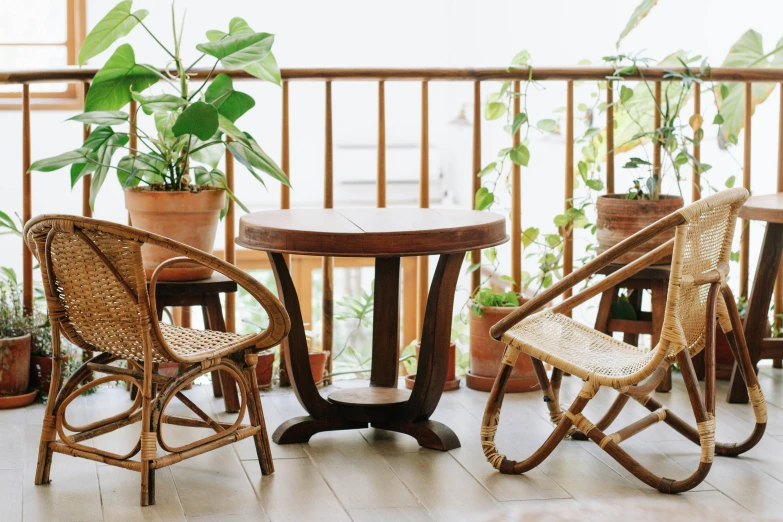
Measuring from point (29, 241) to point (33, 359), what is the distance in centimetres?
90

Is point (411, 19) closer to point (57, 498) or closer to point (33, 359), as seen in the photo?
point (33, 359)

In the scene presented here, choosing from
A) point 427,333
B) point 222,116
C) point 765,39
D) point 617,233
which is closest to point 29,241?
point 222,116

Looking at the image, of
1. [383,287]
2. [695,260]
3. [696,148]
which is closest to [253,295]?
[383,287]

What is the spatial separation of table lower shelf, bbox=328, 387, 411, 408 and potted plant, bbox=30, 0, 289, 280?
0.56m

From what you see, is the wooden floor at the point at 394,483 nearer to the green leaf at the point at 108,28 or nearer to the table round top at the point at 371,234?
the table round top at the point at 371,234

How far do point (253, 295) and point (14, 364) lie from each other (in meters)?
1.07

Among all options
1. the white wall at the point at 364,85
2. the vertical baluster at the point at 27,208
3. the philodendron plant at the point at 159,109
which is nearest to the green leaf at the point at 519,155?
the philodendron plant at the point at 159,109

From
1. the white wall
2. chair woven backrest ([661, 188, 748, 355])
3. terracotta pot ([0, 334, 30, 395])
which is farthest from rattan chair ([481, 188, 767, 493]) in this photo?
the white wall

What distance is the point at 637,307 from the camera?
3.16m

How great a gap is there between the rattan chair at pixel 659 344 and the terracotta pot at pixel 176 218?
3.07ft

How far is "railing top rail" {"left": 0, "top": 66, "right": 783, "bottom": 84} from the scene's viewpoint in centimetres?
296

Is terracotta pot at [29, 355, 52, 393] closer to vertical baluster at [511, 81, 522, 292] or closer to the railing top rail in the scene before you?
the railing top rail

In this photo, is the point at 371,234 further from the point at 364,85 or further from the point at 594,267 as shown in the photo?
the point at 364,85

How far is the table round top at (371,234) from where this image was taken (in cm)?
227
